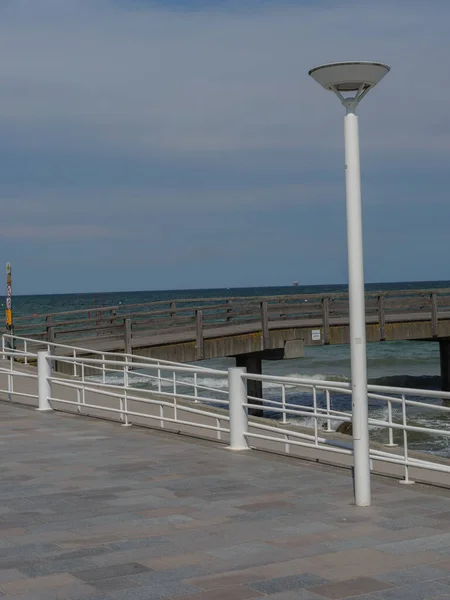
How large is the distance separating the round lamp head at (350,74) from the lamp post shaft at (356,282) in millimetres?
227

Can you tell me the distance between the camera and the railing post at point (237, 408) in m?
10.2

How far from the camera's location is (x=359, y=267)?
717 centimetres

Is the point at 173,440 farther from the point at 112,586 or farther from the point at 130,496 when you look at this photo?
the point at 112,586

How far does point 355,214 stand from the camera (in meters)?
7.16

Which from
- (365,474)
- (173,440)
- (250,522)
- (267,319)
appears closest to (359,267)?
(365,474)

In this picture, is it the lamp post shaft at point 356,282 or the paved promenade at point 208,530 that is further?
the lamp post shaft at point 356,282

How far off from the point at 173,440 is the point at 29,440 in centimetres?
172

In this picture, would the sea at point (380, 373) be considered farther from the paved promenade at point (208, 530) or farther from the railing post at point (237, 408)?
the paved promenade at point (208, 530)

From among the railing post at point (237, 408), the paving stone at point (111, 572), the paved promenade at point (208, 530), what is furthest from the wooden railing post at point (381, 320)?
the paving stone at point (111, 572)

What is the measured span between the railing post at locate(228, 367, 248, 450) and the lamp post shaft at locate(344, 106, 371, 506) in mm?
2940

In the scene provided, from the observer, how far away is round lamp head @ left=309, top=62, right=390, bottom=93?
7.01 meters

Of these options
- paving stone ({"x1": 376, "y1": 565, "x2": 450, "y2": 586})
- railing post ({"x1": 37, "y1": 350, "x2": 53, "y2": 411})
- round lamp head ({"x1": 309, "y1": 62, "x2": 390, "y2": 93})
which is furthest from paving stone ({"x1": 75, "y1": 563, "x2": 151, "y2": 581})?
railing post ({"x1": 37, "y1": 350, "x2": 53, "y2": 411})

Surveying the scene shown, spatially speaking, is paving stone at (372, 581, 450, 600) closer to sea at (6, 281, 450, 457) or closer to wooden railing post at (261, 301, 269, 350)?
sea at (6, 281, 450, 457)

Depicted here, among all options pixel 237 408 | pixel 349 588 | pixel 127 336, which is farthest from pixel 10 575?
pixel 127 336
